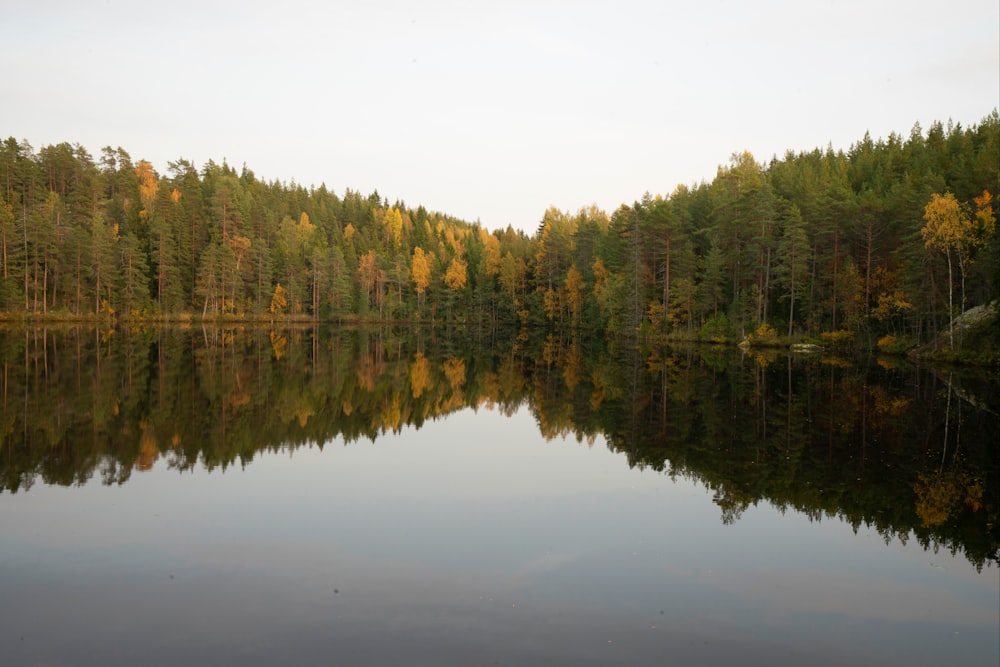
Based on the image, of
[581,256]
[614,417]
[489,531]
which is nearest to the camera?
[489,531]

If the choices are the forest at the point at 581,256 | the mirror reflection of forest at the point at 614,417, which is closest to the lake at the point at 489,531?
the mirror reflection of forest at the point at 614,417

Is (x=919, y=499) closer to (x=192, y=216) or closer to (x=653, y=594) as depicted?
(x=653, y=594)

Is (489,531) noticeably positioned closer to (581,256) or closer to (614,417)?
(614,417)

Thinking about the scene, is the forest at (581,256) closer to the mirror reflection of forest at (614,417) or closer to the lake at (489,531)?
the mirror reflection of forest at (614,417)

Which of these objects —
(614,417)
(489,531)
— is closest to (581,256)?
(614,417)

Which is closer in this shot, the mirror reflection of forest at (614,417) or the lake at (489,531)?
the lake at (489,531)

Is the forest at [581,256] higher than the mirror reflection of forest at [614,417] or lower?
higher

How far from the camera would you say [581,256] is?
4001 inches

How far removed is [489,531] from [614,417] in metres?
13.0

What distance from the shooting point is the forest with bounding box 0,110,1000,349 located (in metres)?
56.8

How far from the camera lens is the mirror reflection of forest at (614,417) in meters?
14.7

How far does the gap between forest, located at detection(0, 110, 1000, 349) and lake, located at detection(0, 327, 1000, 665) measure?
33.6m

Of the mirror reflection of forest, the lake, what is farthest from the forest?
the lake

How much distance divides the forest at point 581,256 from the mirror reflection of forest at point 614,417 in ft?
50.8
